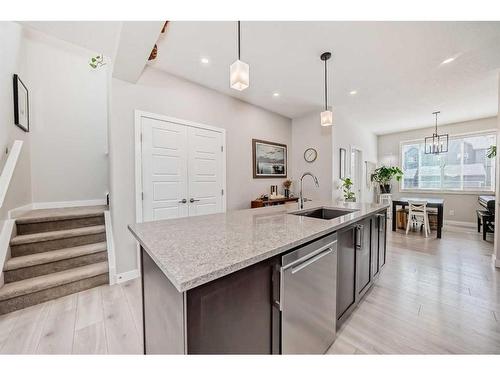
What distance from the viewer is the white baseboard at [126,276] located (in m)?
2.49

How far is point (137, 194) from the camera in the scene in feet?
8.67

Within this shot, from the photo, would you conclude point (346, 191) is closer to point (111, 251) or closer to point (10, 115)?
point (111, 251)

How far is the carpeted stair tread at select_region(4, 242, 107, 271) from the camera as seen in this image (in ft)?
6.79

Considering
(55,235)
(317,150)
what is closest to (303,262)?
(55,235)

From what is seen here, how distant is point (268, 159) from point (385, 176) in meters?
4.17

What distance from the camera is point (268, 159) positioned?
4438 mm

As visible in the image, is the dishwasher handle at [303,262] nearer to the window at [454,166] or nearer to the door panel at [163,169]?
the door panel at [163,169]

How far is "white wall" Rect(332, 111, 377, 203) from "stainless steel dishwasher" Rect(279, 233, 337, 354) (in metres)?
3.37

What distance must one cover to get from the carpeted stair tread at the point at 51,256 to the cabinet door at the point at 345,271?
2.69m

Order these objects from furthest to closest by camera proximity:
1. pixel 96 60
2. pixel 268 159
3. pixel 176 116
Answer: pixel 268 159
pixel 96 60
pixel 176 116

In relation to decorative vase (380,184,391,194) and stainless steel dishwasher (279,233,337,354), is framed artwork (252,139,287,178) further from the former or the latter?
decorative vase (380,184,391,194)
